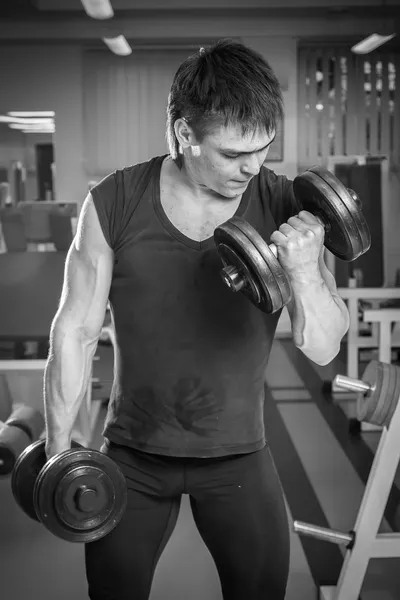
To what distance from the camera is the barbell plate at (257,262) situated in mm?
1063

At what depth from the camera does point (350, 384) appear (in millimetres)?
1848

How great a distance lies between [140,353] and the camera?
3.94ft

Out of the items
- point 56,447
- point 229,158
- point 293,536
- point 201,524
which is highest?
point 229,158

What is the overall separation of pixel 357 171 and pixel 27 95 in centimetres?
195

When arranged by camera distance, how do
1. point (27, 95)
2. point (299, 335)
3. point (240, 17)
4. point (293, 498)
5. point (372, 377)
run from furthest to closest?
1. point (240, 17)
2. point (27, 95)
3. point (293, 498)
4. point (372, 377)
5. point (299, 335)

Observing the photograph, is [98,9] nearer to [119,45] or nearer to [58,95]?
[119,45]

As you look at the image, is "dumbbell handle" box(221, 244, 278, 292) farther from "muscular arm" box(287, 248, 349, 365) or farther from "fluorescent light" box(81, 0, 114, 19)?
"fluorescent light" box(81, 0, 114, 19)

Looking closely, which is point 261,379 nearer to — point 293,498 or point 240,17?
point 293,498

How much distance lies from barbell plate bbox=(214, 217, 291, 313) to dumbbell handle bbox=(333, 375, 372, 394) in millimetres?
759

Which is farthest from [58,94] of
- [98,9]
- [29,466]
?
[29,466]

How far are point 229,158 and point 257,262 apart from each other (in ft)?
0.51

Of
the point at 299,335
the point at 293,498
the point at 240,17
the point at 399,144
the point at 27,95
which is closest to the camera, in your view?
the point at 299,335

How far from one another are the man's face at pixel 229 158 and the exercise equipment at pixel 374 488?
0.85m

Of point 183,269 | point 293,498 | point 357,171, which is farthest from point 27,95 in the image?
point 183,269
